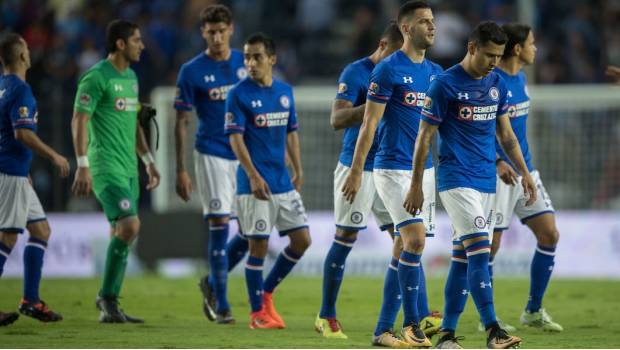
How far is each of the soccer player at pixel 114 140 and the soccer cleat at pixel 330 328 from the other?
1.96 metres

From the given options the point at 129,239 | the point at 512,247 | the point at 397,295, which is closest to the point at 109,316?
the point at 129,239

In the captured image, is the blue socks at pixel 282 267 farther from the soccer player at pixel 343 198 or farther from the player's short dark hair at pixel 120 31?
the player's short dark hair at pixel 120 31

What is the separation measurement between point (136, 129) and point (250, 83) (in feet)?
4.55

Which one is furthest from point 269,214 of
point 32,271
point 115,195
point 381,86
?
point 32,271

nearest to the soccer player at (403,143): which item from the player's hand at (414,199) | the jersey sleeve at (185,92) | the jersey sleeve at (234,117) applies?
the player's hand at (414,199)

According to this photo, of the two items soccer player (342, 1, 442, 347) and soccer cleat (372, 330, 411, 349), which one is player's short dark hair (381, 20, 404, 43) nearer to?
soccer player (342, 1, 442, 347)

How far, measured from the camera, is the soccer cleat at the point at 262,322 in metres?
10.7

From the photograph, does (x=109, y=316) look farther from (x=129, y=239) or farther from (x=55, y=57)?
(x=55, y=57)

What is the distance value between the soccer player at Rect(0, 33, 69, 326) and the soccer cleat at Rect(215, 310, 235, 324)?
1.46m

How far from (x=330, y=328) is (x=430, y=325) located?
911 mm

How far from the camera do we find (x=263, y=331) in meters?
10.4

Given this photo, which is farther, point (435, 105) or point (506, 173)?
point (506, 173)

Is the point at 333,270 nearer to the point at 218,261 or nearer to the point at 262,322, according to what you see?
the point at 262,322

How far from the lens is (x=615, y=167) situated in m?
17.5
